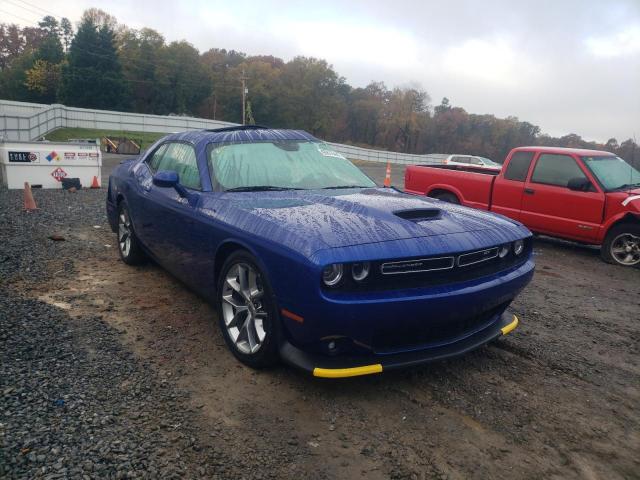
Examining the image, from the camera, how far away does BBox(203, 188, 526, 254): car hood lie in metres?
2.81

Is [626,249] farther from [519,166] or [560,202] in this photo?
[519,166]

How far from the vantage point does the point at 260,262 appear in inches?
117

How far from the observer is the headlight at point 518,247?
3426 millimetres

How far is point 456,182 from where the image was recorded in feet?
28.6

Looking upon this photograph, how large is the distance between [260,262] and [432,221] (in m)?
1.14

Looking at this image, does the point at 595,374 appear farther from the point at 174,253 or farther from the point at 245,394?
the point at 174,253

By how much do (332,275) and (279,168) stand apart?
67.5 inches

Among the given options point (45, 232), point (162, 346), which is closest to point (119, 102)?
point (45, 232)

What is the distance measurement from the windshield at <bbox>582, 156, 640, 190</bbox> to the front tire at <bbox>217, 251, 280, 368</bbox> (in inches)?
242

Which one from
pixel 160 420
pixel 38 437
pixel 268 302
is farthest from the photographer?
pixel 268 302

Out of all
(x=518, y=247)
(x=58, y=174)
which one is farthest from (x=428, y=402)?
(x=58, y=174)

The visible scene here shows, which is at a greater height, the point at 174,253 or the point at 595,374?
the point at 174,253

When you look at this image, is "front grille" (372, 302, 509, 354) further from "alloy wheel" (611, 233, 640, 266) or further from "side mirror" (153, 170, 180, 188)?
"alloy wheel" (611, 233, 640, 266)

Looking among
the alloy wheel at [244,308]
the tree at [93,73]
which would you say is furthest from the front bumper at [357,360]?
the tree at [93,73]
